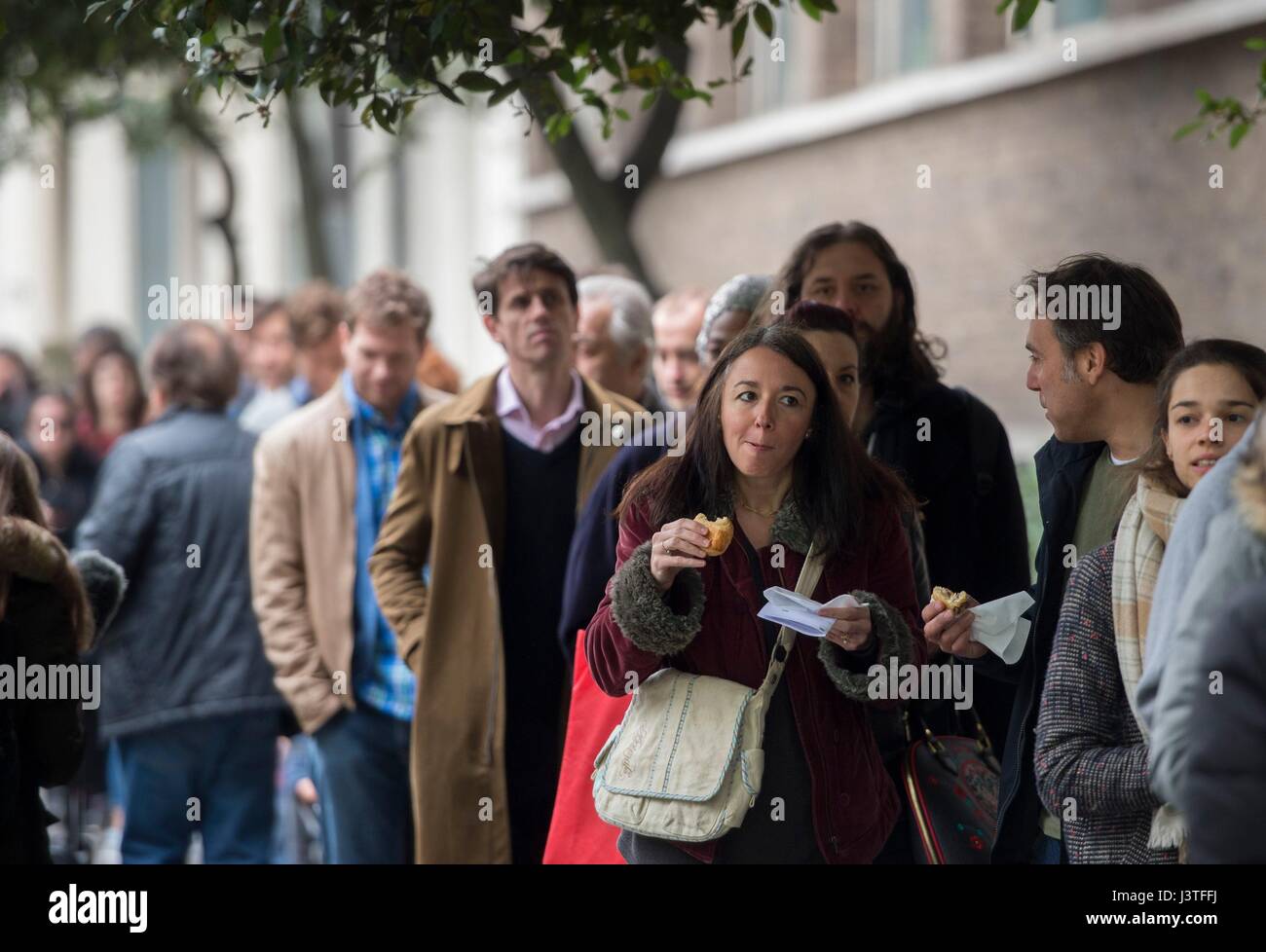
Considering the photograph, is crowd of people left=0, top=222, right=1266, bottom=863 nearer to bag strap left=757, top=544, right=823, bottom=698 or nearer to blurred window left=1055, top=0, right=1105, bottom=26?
bag strap left=757, top=544, right=823, bottom=698

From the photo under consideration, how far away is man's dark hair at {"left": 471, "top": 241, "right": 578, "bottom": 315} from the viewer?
18.5ft

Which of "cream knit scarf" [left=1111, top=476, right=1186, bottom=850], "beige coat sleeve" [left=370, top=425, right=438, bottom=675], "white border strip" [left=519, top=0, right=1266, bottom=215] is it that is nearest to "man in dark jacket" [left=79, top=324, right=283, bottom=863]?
"beige coat sleeve" [left=370, top=425, right=438, bottom=675]

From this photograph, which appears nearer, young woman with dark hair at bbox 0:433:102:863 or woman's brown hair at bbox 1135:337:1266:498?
woman's brown hair at bbox 1135:337:1266:498

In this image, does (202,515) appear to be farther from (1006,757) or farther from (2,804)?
(1006,757)

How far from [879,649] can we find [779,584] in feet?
0.86

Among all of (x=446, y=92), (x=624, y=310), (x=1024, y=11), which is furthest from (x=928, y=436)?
(x=624, y=310)

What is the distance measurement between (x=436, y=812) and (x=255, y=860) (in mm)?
1437

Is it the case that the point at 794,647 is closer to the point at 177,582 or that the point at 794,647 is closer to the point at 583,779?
the point at 583,779

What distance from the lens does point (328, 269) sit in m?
15.2

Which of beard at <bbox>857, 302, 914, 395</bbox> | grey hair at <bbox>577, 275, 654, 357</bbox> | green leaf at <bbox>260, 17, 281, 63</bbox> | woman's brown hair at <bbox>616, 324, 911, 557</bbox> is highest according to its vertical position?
green leaf at <bbox>260, 17, 281, 63</bbox>

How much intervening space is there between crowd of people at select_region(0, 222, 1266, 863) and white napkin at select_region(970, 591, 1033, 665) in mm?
29

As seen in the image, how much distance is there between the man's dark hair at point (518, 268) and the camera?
5637 millimetres

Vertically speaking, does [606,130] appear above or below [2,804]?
above
